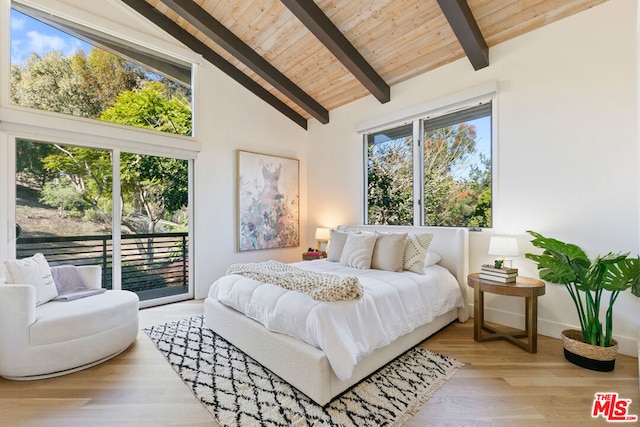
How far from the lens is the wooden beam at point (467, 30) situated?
2652mm

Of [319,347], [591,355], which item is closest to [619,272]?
[591,355]

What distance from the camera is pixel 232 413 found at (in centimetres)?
173

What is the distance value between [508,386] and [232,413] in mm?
1807

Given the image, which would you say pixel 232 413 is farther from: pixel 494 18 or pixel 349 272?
pixel 494 18

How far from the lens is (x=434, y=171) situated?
12.2 ft

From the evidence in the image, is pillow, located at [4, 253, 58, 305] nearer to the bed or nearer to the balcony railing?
the balcony railing

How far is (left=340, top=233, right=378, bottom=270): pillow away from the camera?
10.1ft

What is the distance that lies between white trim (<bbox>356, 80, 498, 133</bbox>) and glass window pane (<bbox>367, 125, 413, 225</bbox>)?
19 cm

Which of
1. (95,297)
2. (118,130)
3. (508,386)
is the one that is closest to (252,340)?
(95,297)

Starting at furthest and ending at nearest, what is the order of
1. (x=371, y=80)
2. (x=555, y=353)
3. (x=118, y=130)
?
(x=371, y=80) < (x=118, y=130) < (x=555, y=353)

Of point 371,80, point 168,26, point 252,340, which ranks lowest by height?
point 252,340

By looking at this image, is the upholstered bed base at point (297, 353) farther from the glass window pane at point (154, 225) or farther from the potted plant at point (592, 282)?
the glass window pane at point (154, 225)

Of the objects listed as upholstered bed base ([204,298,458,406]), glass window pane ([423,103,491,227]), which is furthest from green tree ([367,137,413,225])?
upholstered bed base ([204,298,458,406])

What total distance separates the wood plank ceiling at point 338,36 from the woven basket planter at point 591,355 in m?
2.79
